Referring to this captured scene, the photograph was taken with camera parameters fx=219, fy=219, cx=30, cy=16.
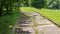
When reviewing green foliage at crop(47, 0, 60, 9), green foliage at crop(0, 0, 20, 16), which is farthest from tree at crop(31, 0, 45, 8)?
green foliage at crop(0, 0, 20, 16)

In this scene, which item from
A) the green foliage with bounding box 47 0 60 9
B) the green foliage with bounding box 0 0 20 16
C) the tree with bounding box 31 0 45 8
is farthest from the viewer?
the green foliage with bounding box 47 0 60 9

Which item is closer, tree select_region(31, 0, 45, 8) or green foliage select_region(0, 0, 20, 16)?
green foliage select_region(0, 0, 20, 16)

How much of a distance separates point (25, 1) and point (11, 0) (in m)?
1.66

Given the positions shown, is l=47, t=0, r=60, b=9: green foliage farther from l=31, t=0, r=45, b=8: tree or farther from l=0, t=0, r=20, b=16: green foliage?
l=0, t=0, r=20, b=16: green foliage

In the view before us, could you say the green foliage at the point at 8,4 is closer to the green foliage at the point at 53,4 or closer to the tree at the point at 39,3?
the tree at the point at 39,3

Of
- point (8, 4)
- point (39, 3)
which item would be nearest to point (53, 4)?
point (39, 3)

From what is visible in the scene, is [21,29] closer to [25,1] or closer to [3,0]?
[3,0]

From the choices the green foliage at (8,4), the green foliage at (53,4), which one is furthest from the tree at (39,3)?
the green foliage at (8,4)

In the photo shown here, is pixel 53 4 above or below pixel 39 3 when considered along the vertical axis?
below

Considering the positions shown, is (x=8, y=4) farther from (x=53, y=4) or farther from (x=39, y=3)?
(x=53, y=4)

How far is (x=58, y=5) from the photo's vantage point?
2523 cm

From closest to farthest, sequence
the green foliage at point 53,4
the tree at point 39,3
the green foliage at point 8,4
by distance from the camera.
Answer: the green foliage at point 8,4 → the tree at point 39,3 → the green foliage at point 53,4

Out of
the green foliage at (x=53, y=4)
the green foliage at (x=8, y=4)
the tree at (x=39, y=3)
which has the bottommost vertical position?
the green foliage at (x=53, y=4)

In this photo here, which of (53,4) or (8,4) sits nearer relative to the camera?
(8,4)
